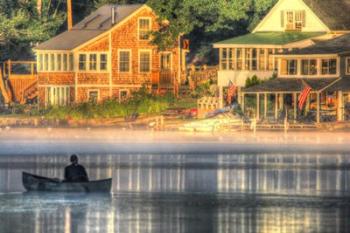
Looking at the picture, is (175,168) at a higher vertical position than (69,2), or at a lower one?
lower

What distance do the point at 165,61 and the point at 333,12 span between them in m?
12.1

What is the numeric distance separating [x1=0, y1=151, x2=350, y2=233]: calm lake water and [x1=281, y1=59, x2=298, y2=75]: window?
31.9m

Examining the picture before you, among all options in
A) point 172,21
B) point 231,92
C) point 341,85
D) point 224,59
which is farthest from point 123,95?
point 341,85

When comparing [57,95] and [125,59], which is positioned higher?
[125,59]

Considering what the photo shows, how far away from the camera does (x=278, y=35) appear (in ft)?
374

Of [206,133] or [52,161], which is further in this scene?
[206,133]

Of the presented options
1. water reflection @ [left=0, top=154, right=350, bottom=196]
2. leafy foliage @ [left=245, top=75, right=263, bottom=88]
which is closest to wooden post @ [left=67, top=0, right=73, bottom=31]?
leafy foliage @ [left=245, top=75, right=263, bottom=88]

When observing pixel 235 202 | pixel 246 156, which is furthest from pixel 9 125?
pixel 235 202

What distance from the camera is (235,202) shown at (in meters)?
52.8

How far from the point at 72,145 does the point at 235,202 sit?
109ft

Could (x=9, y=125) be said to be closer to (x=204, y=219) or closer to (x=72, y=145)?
(x=72, y=145)

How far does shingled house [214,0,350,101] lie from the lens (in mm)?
110875

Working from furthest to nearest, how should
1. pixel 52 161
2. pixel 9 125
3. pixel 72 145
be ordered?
pixel 9 125, pixel 72 145, pixel 52 161

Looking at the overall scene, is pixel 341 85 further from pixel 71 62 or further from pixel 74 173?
pixel 74 173
